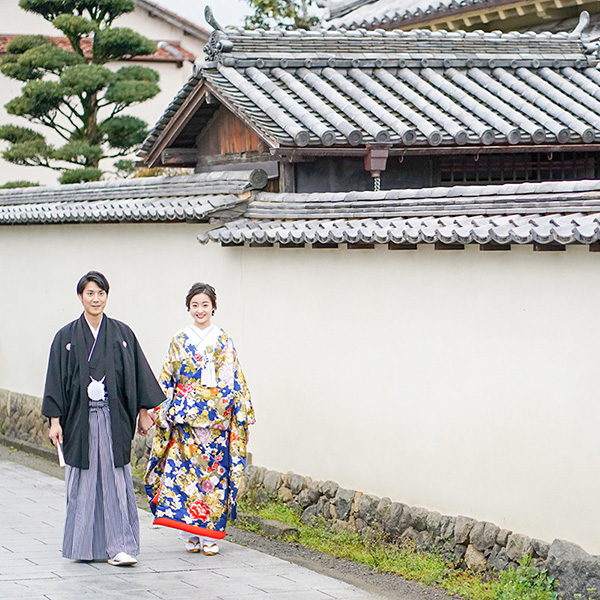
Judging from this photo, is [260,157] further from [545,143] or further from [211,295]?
[211,295]

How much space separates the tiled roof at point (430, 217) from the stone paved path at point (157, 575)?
2.44m

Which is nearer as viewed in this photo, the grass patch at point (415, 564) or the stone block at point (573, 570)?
the stone block at point (573, 570)

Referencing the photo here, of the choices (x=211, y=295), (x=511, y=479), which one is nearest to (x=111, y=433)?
(x=211, y=295)

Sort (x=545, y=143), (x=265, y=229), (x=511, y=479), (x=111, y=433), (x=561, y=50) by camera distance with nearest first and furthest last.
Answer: (x=511, y=479)
(x=111, y=433)
(x=265, y=229)
(x=545, y=143)
(x=561, y=50)

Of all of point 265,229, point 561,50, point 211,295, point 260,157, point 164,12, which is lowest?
point 211,295

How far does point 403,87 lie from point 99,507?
20.8 feet

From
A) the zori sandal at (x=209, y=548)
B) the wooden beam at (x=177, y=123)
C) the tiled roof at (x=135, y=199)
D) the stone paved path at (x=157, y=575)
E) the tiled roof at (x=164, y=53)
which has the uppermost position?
the tiled roof at (x=164, y=53)

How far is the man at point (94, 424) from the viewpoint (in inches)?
311

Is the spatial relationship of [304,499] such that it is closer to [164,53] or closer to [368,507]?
[368,507]

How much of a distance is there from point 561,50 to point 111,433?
8.18 metres

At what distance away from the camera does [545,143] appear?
11992mm

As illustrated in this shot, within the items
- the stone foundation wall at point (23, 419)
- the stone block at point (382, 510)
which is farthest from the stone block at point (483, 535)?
the stone foundation wall at point (23, 419)

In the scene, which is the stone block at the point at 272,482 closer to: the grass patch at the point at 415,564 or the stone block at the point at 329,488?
the grass patch at the point at 415,564

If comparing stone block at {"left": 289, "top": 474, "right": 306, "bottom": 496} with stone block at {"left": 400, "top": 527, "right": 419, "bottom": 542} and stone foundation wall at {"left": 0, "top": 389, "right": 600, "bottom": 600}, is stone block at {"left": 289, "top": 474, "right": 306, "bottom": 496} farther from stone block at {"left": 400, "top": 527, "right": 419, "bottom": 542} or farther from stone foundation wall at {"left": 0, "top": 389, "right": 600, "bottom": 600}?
stone block at {"left": 400, "top": 527, "right": 419, "bottom": 542}
